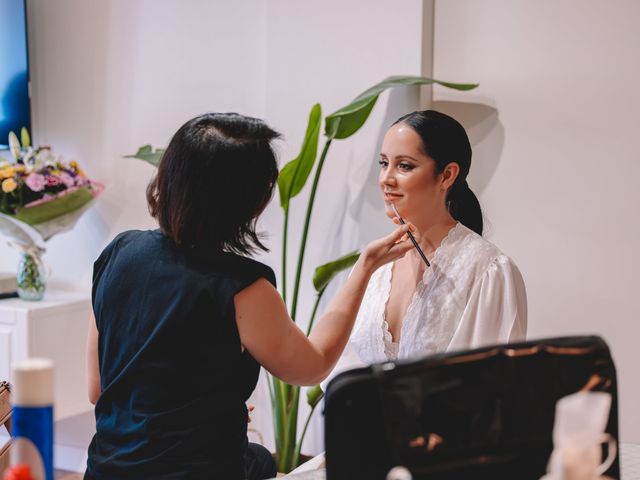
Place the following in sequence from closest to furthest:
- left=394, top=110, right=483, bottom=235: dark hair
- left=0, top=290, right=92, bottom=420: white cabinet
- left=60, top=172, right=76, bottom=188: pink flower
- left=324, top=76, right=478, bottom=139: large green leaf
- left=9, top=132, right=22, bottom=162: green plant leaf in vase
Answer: left=394, top=110, right=483, bottom=235: dark hair → left=324, top=76, right=478, bottom=139: large green leaf → left=0, top=290, right=92, bottom=420: white cabinet → left=60, top=172, right=76, bottom=188: pink flower → left=9, top=132, right=22, bottom=162: green plant leaf in vase

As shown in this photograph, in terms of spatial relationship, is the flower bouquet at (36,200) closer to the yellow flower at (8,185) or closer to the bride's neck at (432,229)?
the yellow flower at (8,185)

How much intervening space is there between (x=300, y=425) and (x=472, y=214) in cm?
137

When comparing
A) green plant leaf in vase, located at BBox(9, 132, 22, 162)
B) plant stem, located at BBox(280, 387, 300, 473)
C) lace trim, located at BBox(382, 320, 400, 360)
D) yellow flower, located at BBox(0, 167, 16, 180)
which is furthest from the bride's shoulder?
green plant leaf in vase, located at BBox(9, 132, 22, 162)

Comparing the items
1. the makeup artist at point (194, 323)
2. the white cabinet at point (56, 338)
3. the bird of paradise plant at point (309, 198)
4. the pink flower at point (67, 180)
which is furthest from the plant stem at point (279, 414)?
the makeup artist at point (194, 323)

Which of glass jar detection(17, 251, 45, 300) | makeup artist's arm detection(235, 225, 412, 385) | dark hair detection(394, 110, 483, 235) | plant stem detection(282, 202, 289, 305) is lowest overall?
glass jar detection(17, 251, 45, 300)

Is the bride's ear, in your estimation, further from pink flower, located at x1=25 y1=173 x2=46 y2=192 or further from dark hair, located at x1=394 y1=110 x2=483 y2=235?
pink flower, located at x1=25 y1=173 x2=46 y2=192

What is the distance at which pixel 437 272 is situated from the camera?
191 cm

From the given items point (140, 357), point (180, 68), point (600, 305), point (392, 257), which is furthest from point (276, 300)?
point (180, 68)

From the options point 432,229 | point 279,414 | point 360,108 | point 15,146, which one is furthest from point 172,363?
point 15,146

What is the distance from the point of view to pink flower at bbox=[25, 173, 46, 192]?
3.10 m

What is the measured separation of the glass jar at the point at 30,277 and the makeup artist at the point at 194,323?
5.95ft

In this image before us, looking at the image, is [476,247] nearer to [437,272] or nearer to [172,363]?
[437,272]

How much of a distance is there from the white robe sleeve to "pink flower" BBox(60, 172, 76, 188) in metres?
1.89

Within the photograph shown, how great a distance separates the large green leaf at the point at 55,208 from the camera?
3.15 meters
